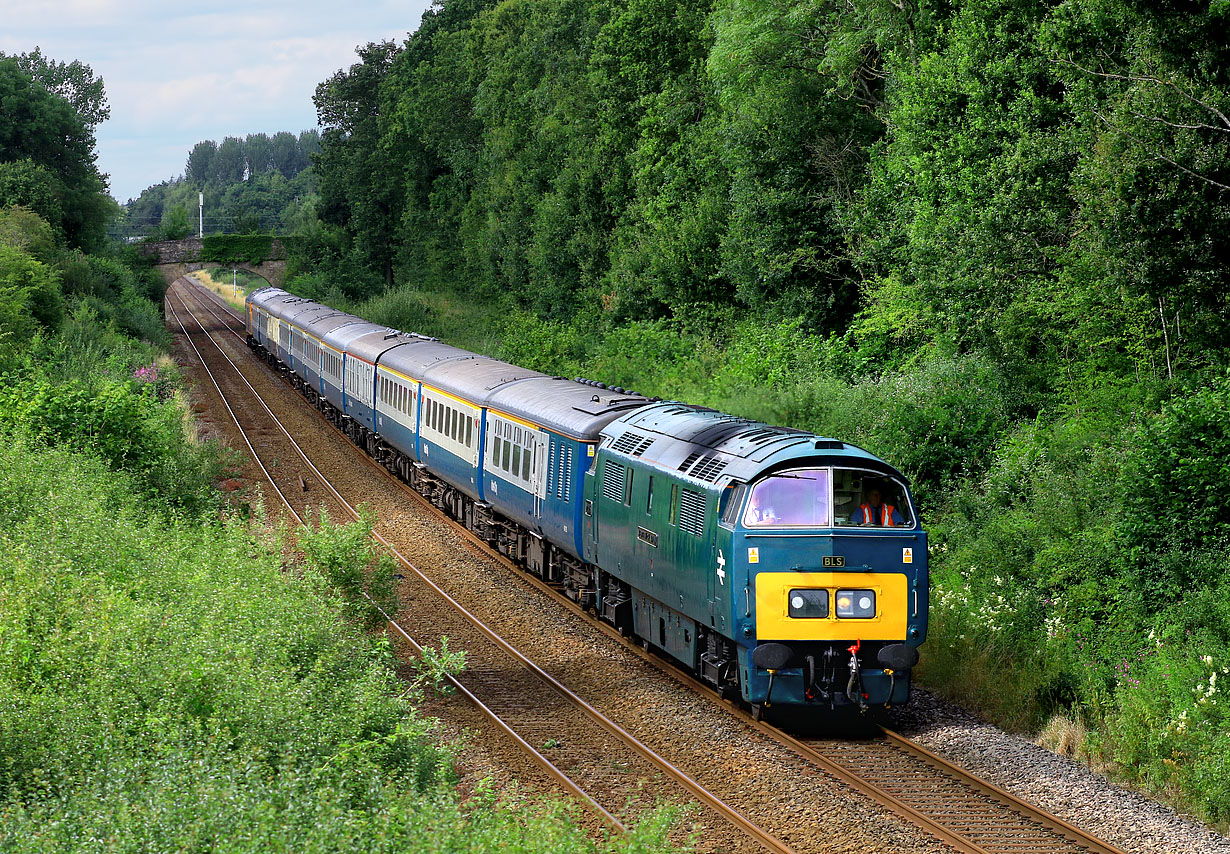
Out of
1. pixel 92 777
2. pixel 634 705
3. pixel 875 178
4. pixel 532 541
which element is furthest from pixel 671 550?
pixel 875 178

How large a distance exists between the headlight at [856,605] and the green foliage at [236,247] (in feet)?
248

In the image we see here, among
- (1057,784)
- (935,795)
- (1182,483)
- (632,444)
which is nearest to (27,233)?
(632,444)

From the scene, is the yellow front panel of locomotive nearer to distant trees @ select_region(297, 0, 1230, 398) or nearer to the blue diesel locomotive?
the blue diesel locomotive

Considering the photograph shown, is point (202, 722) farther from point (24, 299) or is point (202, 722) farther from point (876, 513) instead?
point (24, 299)

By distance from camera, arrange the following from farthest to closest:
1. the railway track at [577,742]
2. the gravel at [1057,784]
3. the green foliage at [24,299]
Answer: the green foliage at [24,299] < the railway track at [577,742] < the gravel at [1057,784]

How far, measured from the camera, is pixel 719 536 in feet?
43.4

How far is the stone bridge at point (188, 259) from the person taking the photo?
80.9 m

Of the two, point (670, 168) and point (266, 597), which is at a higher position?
point (670, 168)

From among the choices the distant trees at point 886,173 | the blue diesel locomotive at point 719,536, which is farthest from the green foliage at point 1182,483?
the blue diesel locomotive at point 719,536

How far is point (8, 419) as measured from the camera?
21000 millimetres

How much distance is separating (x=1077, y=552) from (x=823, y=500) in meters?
4.87

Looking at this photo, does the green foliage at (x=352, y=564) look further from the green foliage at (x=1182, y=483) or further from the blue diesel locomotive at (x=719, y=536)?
the green foliage at (x=1182, y=483)

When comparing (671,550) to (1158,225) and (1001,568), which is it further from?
(1158,225)

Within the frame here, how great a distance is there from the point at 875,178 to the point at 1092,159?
9998mm
